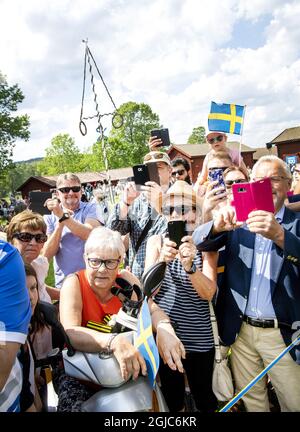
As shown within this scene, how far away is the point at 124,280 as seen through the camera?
218 cm

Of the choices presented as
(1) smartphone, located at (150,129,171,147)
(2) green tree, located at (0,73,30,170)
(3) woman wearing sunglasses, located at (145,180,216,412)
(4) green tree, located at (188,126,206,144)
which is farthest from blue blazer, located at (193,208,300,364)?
(4) green tree, located at (188,126,206,144)

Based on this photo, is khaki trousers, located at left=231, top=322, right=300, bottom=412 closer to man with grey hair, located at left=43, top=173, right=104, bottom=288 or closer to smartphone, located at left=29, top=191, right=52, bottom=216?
→ man with grey hair, located at left=43, top=173, right=104, bottom=288

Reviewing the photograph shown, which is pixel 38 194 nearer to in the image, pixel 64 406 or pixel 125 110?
pixel 64 406

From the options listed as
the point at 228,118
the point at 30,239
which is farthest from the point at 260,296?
the point at 228,118

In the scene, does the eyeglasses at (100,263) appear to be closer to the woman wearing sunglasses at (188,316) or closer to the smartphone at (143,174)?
the woman wearing sunglasses at (188,316)

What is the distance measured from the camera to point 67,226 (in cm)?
359

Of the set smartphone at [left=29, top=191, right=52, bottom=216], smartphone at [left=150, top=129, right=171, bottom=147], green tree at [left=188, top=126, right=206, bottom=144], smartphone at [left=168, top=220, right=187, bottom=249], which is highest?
green tree at [left=188, top=126, right=206, bottom=144]

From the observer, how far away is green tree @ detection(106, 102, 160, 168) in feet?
173

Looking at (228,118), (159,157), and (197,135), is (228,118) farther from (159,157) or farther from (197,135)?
(197,135)

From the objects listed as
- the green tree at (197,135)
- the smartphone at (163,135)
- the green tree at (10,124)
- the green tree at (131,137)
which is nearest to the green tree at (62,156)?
the green tree at (131,137)

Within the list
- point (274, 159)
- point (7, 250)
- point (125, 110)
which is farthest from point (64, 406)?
point (125, 110)

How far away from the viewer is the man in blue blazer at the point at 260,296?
2.26 m

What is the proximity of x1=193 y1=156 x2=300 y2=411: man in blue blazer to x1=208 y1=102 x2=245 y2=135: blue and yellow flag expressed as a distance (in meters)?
1.60

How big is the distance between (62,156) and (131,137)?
2656cm
